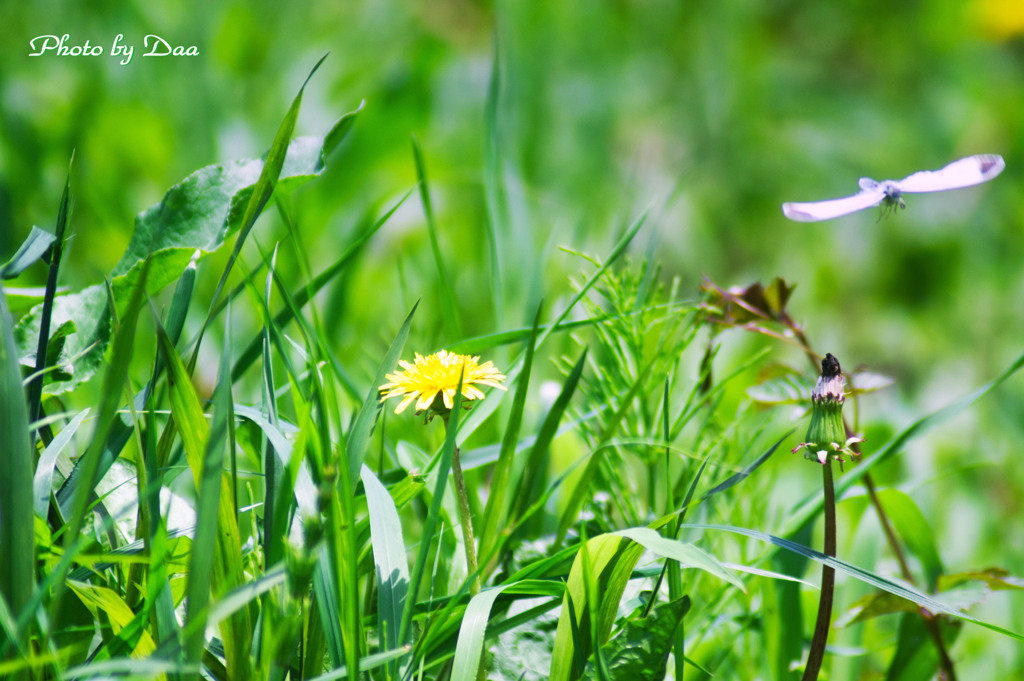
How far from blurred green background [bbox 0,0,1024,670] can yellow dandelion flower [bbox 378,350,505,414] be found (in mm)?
355

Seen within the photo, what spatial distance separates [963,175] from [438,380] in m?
0.31

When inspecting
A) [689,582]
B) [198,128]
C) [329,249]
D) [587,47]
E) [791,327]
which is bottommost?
[689,582]

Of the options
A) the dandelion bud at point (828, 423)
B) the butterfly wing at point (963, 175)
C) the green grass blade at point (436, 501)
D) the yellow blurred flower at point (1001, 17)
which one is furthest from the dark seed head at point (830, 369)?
the yellow blurred flower at point (1001, 17)

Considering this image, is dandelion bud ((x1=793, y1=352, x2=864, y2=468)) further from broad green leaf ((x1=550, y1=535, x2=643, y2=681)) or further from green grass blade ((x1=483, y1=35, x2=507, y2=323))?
green grass blade ((x1=483, y1=35, x2=507, y2=323))

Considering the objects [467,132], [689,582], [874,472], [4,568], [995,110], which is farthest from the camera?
[995,110]

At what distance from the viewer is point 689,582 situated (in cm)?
60

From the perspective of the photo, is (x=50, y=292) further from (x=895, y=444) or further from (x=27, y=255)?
(x=895, y=444)

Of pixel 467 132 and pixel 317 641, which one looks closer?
pixel 317 641

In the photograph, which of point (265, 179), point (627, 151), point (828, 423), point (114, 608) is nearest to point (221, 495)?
point (114, 608)

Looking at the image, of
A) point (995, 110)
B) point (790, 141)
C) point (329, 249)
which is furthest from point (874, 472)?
point (995, 110)

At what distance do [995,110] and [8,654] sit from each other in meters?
2.73

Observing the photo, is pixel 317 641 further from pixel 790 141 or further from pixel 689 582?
pixel 790 141

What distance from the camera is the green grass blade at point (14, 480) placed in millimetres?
374

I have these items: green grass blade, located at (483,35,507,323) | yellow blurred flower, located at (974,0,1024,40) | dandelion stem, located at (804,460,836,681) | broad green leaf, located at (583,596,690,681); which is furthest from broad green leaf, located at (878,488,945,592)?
yellow blurred flower, located at (974,0,1024,40)
